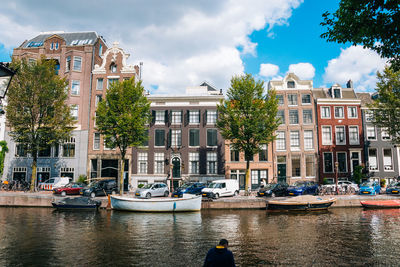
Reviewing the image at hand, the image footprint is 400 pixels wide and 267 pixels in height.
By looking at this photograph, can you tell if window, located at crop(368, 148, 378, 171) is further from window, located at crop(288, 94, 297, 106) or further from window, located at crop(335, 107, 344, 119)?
window, located at crop(288, 94, 297, 106)

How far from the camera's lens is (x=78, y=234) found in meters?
17.2

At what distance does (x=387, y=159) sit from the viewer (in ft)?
136

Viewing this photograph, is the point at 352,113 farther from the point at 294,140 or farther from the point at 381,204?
the point at 381,204

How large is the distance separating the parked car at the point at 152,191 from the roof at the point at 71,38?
28654 millimetres

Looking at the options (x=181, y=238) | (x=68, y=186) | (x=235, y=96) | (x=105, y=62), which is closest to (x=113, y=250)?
(x=181, y=238)

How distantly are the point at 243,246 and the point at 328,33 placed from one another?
10.8 metres

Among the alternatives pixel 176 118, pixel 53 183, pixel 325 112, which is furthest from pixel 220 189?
pixel 325 112

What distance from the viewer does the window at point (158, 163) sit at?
41.2m

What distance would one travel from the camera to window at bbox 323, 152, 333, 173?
41.0 meters

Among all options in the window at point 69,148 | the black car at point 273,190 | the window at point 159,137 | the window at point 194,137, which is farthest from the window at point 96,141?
the black car at point 273,190

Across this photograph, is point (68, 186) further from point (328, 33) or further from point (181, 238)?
point (328, 33)

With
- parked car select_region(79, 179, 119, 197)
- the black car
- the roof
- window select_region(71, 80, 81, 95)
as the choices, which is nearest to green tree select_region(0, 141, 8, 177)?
window select_region(71, 80, 81, 95)

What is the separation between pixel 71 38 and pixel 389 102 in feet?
163

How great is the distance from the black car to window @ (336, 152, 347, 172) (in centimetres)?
1452
